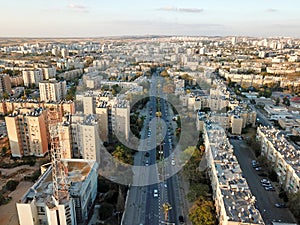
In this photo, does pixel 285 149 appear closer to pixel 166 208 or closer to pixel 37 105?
pixel 166 208

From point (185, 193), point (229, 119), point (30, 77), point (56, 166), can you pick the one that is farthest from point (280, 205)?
point (30, 77)

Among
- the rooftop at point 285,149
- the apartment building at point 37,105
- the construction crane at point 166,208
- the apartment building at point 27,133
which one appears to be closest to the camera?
the construction crane at point 166,208

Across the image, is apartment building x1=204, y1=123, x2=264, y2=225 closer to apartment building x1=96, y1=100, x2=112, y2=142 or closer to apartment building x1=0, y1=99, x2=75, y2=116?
apartment building x1=96, y1=100, x2=112, y2=142

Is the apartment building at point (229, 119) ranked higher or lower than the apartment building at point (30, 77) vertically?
lower

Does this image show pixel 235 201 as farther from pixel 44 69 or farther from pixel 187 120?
pixel 44 69

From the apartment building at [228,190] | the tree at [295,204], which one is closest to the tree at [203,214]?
the apartment building at [228,190]

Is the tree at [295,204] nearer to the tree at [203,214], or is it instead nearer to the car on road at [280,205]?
the car on road at [280,205]

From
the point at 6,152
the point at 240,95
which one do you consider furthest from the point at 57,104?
the point at 240,95
